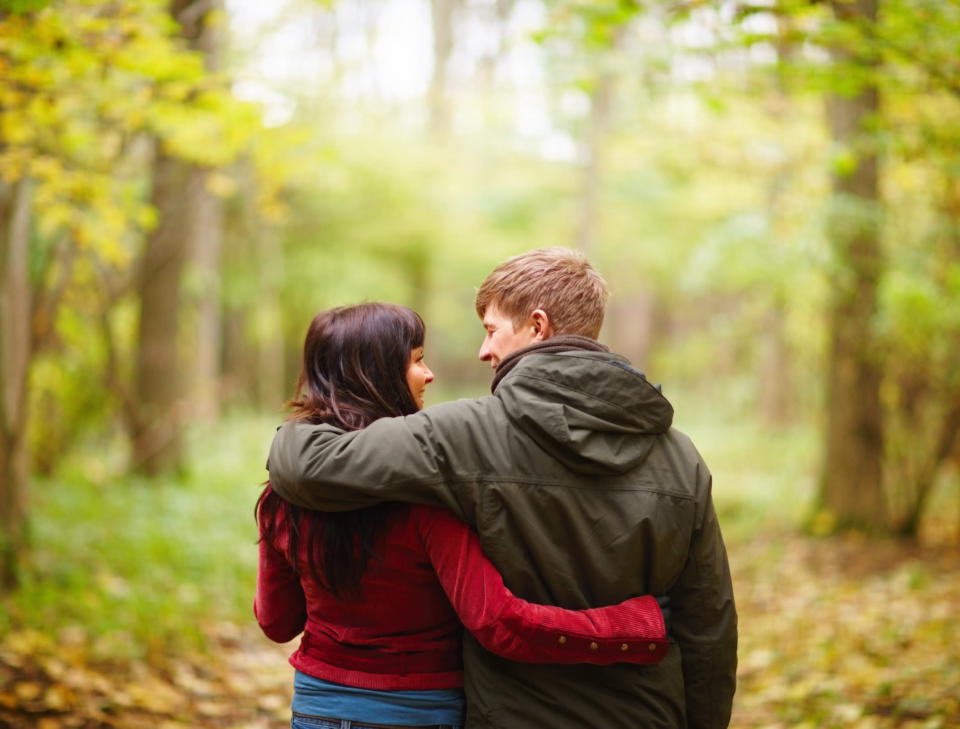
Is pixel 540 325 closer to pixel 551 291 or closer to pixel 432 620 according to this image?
pixel 551 291

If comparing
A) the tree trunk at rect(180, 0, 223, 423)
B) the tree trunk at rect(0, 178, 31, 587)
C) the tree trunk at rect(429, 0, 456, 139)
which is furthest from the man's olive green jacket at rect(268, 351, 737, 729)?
the tree trunk at rect(429, 0, 456, 139)

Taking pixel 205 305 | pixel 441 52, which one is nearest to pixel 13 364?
pixel 205 305

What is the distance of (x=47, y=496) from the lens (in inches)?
359

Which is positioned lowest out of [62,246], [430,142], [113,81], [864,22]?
[62,246]

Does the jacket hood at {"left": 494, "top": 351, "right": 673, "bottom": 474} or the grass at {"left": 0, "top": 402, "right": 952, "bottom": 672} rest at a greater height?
the jacket hood at {"left": 494, "top": 351, "right": 673, "bottom": 474}

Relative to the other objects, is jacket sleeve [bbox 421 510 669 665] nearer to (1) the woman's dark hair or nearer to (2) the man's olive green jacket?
(2) the man's olive green jacket

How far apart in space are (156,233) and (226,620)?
5.43 meters

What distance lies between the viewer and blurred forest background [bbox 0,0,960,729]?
4.89 m

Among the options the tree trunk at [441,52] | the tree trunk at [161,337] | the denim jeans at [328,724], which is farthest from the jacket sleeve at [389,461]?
the tree trunk at [441,52]

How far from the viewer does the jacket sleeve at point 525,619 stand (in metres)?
2.00

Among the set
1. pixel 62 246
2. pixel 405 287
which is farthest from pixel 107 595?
pixel 405 287

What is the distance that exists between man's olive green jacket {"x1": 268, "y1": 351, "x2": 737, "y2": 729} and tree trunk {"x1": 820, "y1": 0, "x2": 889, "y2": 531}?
6826 millimetres

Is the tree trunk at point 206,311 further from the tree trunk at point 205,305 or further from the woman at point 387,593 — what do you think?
the woman at point 387,593

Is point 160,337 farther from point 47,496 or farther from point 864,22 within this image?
→ point 864,22
